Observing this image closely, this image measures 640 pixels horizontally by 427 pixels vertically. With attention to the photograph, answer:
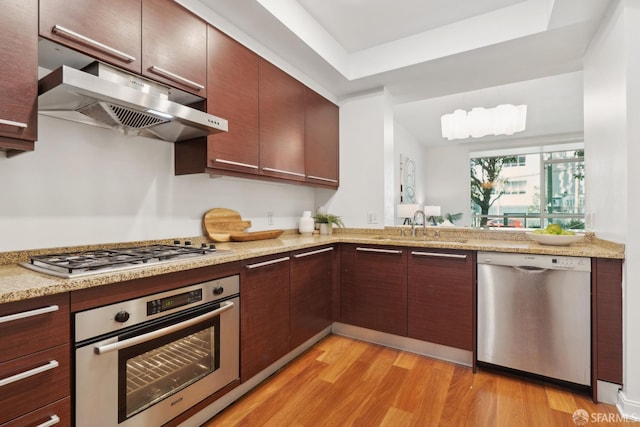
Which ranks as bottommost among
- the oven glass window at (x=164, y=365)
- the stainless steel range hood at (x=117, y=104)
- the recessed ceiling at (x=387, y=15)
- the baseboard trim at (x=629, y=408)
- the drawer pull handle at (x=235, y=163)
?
the baseboard trim at (x=629, y=408)

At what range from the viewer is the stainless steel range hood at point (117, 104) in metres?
1.25

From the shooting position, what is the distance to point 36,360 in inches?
39.6

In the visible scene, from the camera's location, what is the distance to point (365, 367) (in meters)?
2.22

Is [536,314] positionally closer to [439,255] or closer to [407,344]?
[439,255]

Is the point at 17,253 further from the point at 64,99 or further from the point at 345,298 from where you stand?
the point at 345,298

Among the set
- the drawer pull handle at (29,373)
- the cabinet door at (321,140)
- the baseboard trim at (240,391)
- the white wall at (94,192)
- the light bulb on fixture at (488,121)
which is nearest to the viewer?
the drawer pull handle at (29,373)

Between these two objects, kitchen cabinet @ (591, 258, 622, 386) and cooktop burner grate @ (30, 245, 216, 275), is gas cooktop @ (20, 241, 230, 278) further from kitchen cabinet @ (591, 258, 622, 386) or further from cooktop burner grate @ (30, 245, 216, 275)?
kitchen cabinet @ (591, 258, 622, 386)

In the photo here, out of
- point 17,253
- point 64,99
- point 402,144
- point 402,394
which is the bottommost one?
point 402,394

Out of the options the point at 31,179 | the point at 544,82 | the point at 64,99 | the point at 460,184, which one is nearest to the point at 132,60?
the point at 64,99

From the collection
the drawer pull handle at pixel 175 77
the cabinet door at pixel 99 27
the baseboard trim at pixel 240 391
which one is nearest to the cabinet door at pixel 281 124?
the drawer pull handle at pixel 175 77

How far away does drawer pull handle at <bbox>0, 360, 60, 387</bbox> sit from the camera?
93cm

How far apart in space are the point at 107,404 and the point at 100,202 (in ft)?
3.29

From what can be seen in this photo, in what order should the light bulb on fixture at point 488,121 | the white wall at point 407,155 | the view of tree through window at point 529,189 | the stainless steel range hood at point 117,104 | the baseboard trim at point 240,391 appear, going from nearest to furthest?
the stainless steel range hood at point 117,104
the baseboard trim at point 240,391
the light bulb on fixture at point 488,121
the white wall at point 407,155
the view of tree through window at point 529,189

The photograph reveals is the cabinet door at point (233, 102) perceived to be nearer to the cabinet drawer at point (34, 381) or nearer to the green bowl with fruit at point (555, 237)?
the cabinet drawer at point (34, 381)
